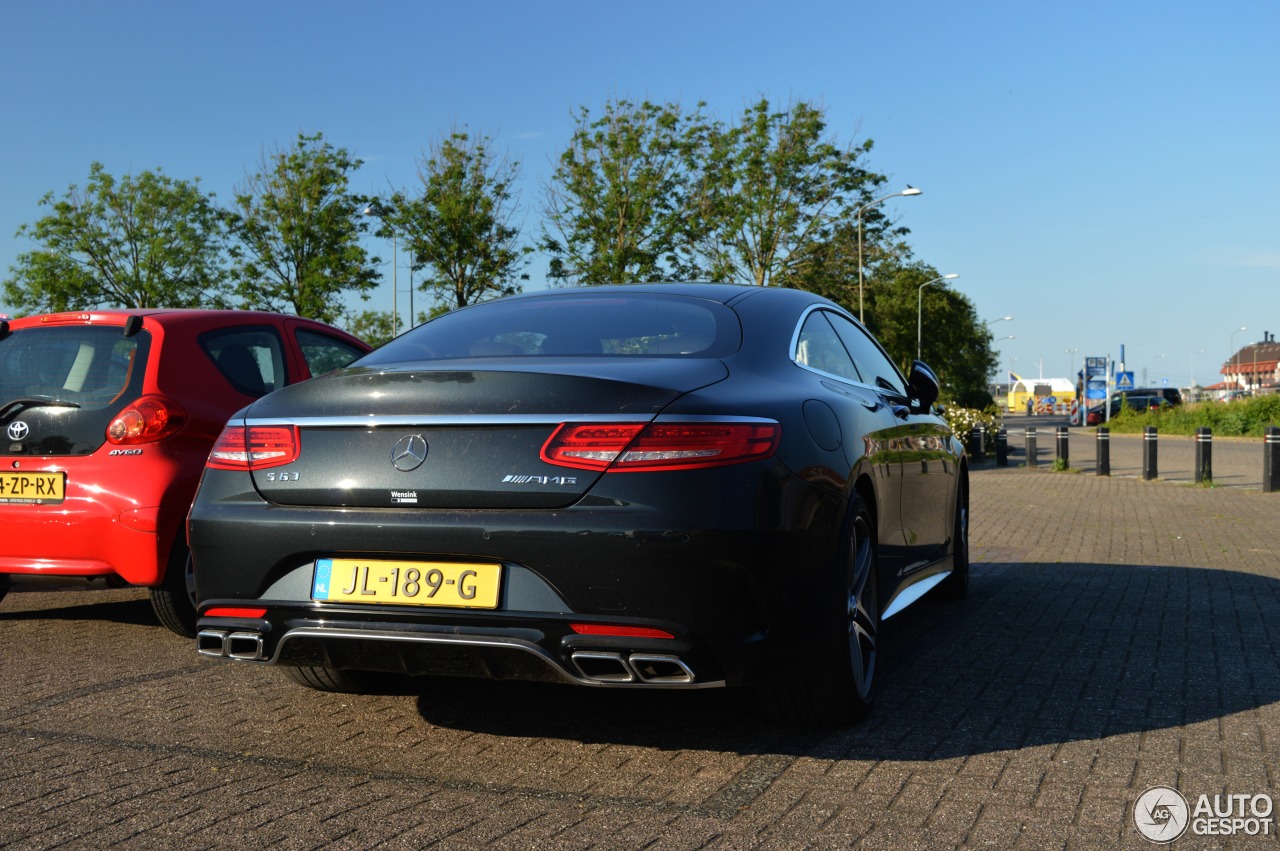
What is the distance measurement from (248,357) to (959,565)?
3841 mm

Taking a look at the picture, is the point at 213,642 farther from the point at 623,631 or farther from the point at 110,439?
the point at 110,439

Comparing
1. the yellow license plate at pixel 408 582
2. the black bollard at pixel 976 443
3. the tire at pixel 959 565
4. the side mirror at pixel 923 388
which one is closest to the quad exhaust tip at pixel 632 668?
the yellow license plate at pixel 408 582

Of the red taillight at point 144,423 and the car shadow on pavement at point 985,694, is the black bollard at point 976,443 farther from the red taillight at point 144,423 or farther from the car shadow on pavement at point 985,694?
the red taillight at point 144,423

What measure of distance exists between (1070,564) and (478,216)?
97.3 ft

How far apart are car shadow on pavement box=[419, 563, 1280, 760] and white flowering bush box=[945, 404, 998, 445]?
17.9m

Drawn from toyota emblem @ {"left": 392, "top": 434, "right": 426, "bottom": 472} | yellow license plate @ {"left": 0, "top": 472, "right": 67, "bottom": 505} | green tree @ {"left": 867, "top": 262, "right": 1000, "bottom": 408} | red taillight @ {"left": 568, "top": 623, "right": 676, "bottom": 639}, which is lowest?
red taillight @ {"left": 568, "top": 623, "right": 676, "bottom": 639}

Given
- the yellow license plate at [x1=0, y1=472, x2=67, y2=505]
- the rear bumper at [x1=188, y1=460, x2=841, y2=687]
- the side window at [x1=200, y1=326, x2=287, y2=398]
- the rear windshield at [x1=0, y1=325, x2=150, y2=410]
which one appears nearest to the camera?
the rear bumper at [x1=188, y1=460, x2=841, y2=687]

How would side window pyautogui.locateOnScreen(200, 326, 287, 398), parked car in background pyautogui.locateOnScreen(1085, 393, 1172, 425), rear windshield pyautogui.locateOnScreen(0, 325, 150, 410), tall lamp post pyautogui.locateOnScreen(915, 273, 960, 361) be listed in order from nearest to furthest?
rear windshield pyautogui.locateOnScreen(0, 325, 150, 410), side window pyautogui.locateOnScreen(200, 326, 287, 398), parked car in background pyautogui.locateOnScreen(1085, 393, 1172, 425), tall lamp post pyautogui.locateOnScreen(915, 273, 960, 361)

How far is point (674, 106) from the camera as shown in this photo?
3747 centimetres

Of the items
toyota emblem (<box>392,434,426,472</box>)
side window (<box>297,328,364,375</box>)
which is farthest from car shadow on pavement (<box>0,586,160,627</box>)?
toyota emblem (<box>392,434,426,472</box>)

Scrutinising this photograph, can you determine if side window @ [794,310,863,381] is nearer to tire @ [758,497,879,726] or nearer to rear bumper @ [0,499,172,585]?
tire @ [758,497,879,726]

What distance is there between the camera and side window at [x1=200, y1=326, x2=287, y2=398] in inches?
248

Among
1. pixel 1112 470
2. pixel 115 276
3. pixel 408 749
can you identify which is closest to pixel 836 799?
pixel 408 749

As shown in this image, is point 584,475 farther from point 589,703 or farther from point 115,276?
point 115,276
